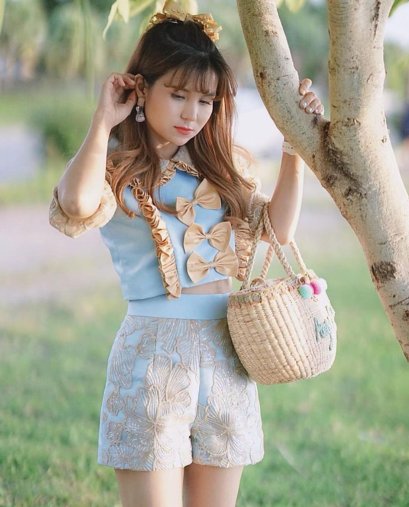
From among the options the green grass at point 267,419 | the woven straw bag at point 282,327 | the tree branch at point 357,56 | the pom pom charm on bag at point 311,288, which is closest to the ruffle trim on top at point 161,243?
the woven straw bag at point 282,327

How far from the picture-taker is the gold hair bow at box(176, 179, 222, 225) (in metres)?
2.22

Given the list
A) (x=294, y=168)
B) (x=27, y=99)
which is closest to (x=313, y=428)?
(x=294, y=168)

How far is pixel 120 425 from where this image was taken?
2.17 metres

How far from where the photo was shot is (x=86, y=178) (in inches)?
79.8

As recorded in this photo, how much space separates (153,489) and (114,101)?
30.3 inches

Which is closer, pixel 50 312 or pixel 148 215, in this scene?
pixel 148 215

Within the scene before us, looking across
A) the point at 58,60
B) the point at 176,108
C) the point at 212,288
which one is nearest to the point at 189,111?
the point at 176,108

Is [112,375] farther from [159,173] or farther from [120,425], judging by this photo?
[159,173]

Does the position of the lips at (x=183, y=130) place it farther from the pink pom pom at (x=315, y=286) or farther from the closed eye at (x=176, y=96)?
the pink pom pom at (x=315, y=286)

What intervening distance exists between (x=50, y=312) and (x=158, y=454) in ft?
16.2

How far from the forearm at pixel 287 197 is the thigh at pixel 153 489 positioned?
552 mm

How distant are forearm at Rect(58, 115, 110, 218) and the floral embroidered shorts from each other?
302mm

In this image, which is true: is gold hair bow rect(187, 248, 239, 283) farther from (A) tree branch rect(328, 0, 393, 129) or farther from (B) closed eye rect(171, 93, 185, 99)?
(A) tree branch rect(328, 0, 393, 129)

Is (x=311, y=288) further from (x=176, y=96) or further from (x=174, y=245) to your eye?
(x=176, y=96)
